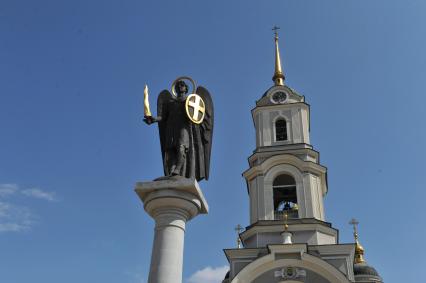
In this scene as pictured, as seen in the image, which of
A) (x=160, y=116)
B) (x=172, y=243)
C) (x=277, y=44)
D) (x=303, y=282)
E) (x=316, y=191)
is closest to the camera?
(x=172, y=243)

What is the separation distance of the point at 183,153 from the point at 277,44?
82.5 feet

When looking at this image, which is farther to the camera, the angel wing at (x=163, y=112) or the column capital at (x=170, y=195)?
the angel wing at (x=163, y=112)

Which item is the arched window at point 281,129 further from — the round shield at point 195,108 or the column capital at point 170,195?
the column capital at point 170,195

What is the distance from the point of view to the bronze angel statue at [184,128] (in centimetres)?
806

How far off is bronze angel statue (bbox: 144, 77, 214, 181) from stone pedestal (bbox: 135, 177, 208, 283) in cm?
42

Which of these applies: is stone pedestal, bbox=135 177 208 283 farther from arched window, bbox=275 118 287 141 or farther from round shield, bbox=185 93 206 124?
arched window, bbox=275 118 287 141

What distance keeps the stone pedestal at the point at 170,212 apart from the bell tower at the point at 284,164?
50.0 ft

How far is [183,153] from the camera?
26.4ft

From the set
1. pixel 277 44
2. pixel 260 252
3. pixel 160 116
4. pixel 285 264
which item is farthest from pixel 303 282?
pixel 277 44

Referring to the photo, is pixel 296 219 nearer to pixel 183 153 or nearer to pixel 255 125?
pixel 255 125

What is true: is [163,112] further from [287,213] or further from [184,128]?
[287,213]

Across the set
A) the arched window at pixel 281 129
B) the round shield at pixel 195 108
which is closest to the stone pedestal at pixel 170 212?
the round shield at pixel 195 108

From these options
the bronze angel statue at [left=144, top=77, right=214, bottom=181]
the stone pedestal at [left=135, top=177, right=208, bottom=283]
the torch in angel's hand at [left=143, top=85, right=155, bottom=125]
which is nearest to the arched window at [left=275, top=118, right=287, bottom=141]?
the bronze angel statue at [left=144, top=77, right=214, bottom=181]

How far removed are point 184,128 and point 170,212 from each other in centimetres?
152
